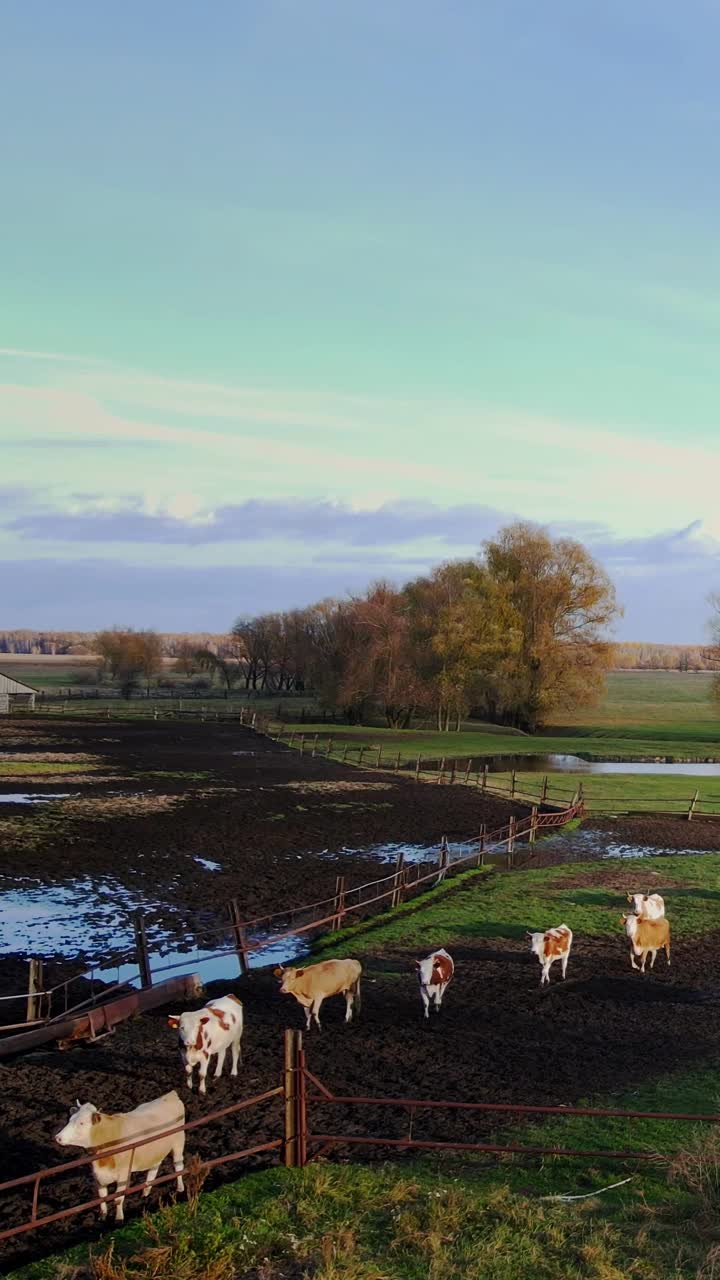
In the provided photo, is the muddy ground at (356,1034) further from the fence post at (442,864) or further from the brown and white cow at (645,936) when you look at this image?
the fence post at (442,864)

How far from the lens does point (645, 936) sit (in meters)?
19.1

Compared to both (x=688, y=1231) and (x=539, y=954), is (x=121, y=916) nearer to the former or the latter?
(x=539, y=954)

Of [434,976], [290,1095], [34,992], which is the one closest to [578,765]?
[434,976]

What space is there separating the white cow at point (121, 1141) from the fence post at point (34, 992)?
5655 mm

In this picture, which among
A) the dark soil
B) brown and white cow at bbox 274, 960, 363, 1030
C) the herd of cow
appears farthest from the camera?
brown and white cow at bbox 274, 960, 363, 1030

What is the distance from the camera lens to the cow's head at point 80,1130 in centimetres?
998

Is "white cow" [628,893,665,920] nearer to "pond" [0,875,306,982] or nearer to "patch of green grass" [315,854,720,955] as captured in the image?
"patch of green grass" [315,854,720,955]

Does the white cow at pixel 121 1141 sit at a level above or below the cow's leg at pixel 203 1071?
above

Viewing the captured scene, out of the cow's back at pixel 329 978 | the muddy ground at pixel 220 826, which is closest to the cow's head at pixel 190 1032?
the cow's back at pixel 329 978

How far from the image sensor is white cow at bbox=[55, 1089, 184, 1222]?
982 cm

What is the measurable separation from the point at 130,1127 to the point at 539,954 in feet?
30.0

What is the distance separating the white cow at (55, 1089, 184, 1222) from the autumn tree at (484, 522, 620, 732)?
79.1 m

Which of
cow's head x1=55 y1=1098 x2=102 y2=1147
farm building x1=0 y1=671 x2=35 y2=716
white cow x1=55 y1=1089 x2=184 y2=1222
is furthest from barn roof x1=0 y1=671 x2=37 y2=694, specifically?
cow's head x1=55 y1=1098 x2=102 y2=1147

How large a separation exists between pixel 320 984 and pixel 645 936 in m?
6.73
